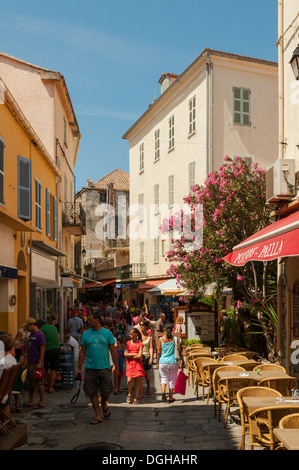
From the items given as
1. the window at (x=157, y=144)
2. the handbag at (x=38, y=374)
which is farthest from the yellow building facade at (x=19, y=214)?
the window at (x=157, y=144)

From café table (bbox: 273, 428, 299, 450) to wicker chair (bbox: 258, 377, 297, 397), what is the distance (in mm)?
2951

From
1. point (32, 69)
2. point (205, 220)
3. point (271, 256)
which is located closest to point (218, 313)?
point (205, 220)

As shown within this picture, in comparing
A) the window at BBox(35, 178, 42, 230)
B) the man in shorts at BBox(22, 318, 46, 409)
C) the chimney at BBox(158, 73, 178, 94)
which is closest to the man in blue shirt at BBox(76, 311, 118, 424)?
the man in shorts at BBox(22, 318, 46, 409)

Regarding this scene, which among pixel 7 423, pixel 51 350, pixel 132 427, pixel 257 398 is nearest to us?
pixel 257 398

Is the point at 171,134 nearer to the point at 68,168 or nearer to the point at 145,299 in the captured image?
the point at 68,168

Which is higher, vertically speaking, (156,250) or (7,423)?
(156,250)

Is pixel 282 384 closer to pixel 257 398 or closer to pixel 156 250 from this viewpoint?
pixel 257 398

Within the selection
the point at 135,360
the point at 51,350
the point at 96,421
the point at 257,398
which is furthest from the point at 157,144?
the point at 257,398

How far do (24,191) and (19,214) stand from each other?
65 centimetres

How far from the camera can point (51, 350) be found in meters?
12.4

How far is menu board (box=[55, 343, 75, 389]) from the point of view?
12844 mm

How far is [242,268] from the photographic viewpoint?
589 inches

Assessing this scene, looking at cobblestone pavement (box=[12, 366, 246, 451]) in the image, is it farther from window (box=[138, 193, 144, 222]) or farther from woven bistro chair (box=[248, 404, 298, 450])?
window (box=[138, 193, 144, 222])

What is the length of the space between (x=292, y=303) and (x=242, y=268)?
122 inches
